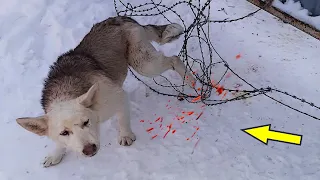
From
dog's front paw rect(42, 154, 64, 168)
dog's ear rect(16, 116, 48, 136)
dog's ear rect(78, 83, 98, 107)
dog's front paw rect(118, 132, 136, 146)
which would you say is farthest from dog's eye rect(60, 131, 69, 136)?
dog's front paw rect(118, 132, 136, 146)

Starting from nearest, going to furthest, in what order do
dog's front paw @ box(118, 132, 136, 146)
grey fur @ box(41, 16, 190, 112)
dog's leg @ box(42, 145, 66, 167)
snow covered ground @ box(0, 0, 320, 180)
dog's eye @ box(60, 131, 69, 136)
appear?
dog's eye @ box(60, 131, 69, 136) < grey fur @ box(41, 16, 190, 112) < snow covered ground @ box(0, 0, 320, 180) < dog's leg @ box(42, 145, 66, 167) < dog's front paw @ box(118, 132, 136, 146)

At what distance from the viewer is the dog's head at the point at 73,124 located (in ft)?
12.4

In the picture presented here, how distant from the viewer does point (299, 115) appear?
523 cm

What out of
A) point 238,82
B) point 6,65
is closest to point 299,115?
point 238,82

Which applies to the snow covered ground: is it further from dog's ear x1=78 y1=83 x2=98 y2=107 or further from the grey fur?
dog's ear x1=78 y1=83 x2=98 y2=107

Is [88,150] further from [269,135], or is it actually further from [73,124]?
[269,135]

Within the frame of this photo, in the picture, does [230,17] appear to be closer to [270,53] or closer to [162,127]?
[270,53]

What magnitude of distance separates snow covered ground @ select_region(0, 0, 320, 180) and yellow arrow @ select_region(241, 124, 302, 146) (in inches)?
2.6

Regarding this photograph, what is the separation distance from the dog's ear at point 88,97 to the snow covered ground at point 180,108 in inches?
42.8

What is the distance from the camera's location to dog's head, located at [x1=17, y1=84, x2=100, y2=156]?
3787mm

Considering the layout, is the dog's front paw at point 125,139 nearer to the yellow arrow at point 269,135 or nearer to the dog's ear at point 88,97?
the dog's ear at point 88,97

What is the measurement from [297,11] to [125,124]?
2.86m

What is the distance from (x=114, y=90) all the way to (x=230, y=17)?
9.65ft

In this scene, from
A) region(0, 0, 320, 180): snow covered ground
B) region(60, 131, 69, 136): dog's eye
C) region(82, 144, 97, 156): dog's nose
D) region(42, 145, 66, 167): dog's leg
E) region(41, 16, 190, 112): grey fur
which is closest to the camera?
region(82, 144, 97, 156): dog's nose
